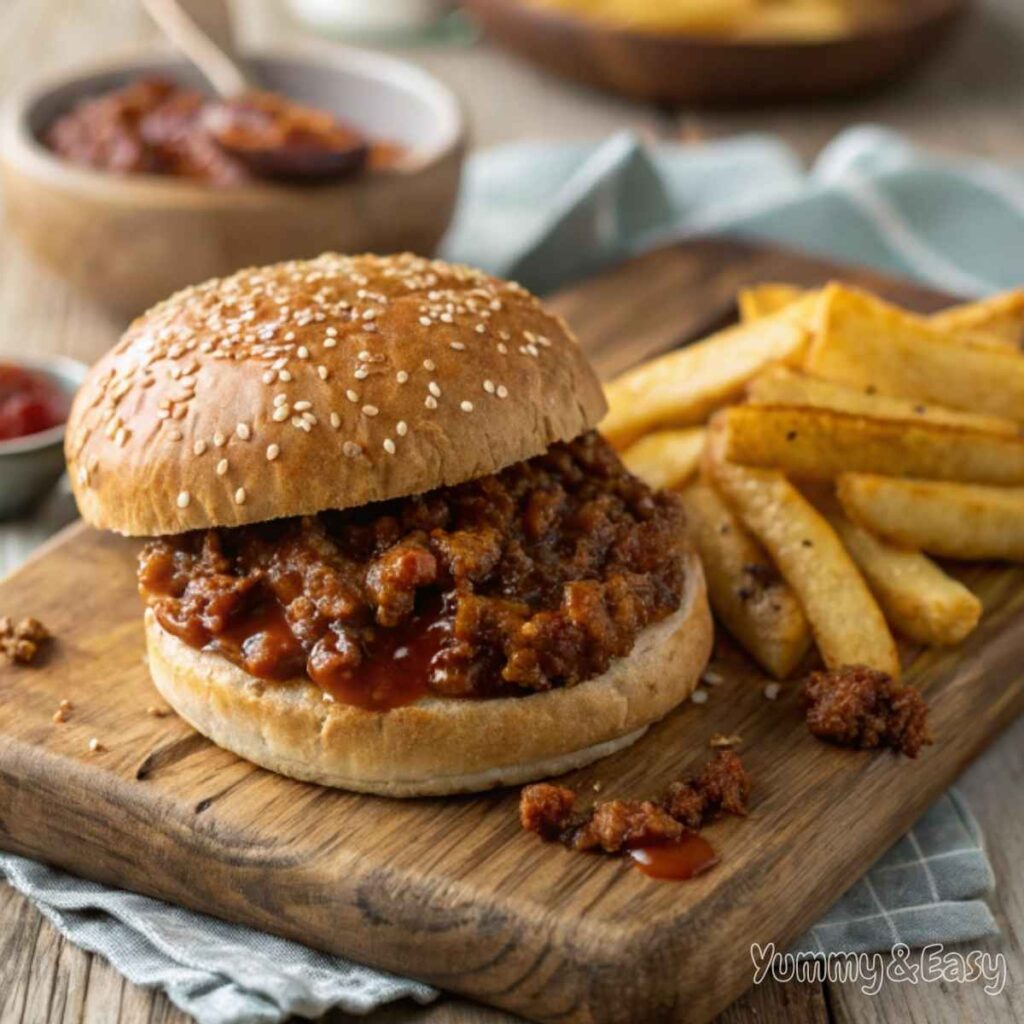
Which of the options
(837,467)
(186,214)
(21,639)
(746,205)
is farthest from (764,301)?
(21,639)

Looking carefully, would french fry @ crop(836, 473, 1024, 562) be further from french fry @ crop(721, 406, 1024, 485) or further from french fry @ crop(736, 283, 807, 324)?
french fry @ crop(736, 283, 807, 324)

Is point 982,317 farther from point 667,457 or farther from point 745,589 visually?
point 745,589

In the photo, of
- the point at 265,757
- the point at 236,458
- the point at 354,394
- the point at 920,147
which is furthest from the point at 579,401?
the point at 920,147

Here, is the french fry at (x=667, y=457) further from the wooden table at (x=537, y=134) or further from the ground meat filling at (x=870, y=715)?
the wooden table at (x=537, y=134)

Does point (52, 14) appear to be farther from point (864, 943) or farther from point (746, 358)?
point (864, 943)

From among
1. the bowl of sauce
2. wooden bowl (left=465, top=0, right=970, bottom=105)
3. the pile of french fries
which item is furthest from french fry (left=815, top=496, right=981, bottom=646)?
wooden bowl (left=465, top=0, right=970, bottom=105)

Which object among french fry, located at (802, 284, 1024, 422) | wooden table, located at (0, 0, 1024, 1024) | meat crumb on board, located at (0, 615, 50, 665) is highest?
french fry, located at (802, 284, 1024, 422)

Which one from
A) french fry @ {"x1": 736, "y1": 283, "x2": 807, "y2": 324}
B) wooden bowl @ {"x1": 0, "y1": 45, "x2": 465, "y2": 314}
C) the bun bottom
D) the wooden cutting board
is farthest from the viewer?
wooden bowl @ {"x1": 0, "y1": 45, "x2": 465, "y2": 314}
